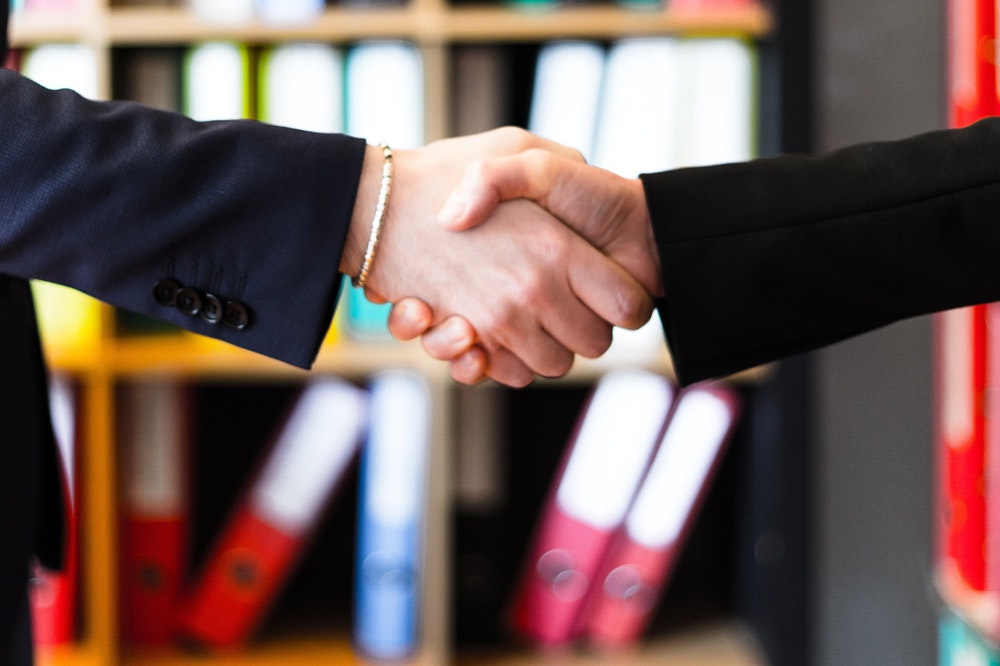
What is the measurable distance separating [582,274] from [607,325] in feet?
0.24

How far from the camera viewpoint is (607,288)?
3.01 feet

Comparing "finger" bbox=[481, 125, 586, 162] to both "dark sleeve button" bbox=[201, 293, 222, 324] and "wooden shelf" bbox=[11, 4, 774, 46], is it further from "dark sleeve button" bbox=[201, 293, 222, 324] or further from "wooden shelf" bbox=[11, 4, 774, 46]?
"wooden shelf" bbox=[11, 4, 774, 46]

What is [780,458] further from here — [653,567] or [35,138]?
[35,138]

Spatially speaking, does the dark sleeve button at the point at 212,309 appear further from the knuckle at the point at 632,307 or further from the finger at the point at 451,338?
the knuckle at the point at 632,307

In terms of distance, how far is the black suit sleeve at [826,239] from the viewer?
2.72 ft

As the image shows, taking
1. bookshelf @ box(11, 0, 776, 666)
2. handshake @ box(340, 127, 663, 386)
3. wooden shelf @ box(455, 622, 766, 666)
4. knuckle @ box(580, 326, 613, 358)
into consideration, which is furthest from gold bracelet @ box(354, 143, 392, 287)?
wooden shelf @ box(455, 622, 766, 666)

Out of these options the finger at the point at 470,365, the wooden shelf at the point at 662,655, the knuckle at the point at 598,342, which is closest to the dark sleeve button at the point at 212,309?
the finger at the point at 470,365

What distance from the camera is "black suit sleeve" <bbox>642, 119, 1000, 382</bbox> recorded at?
83 centimetres

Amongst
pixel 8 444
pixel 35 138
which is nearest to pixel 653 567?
pixel 8 444

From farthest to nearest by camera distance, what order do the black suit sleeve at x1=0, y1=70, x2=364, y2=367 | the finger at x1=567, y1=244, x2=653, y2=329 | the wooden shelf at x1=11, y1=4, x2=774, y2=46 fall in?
the wooden shelf at x1=11, y1=4, x2=774, y2=46 < the finger at x1=567, y1=244, x2=653, y2=329 < the black suit sleeve at x1=0, y1=70, x2=364, y2=367

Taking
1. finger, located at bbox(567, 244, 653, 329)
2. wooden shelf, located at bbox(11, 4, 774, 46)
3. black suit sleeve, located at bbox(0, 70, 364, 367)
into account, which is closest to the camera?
black suit sleeve, located at bbox(0, 70, 364, 367)

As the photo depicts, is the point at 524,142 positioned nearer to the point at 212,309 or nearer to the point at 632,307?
the point at 632,307

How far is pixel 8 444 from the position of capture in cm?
86

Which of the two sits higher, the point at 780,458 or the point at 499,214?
the point at 499,214
